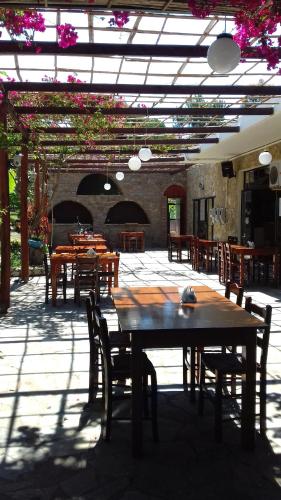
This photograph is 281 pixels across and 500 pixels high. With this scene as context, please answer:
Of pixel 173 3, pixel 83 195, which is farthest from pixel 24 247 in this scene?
pixel 83 195

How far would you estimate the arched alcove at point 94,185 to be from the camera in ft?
67.7

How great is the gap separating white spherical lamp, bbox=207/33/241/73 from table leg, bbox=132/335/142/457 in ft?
6.60

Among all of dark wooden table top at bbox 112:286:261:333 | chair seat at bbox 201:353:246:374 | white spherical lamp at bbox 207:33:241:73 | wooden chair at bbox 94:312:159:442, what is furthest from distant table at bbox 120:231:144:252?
wooden chair at bbox 94:312:159:442

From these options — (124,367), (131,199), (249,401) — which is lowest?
(249,401)

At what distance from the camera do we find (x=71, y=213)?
20.7 meters

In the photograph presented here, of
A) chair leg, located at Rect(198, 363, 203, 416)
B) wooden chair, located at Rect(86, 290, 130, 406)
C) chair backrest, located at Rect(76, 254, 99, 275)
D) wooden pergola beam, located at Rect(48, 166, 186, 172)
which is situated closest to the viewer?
chair leg, located at Rect(198, 363, 203, 416)

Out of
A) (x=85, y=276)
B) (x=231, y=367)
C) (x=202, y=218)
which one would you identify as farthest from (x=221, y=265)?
(x=202, y=218)

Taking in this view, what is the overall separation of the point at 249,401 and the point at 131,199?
17.7 metres

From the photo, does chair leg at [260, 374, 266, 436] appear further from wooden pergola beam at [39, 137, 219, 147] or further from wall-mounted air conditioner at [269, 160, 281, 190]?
wooden pergola beam at [39, 137, 219, 147]

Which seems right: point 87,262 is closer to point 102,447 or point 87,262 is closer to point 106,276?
point 106,276

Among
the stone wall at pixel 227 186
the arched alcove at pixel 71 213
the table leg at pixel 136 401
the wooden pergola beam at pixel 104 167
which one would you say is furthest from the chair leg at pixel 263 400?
the arched alcove at pixel 71 213

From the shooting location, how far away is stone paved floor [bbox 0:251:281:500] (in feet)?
8.95

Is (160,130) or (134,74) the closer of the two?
(134,74)

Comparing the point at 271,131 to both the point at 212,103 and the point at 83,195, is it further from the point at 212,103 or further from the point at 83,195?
the point at 83,195
